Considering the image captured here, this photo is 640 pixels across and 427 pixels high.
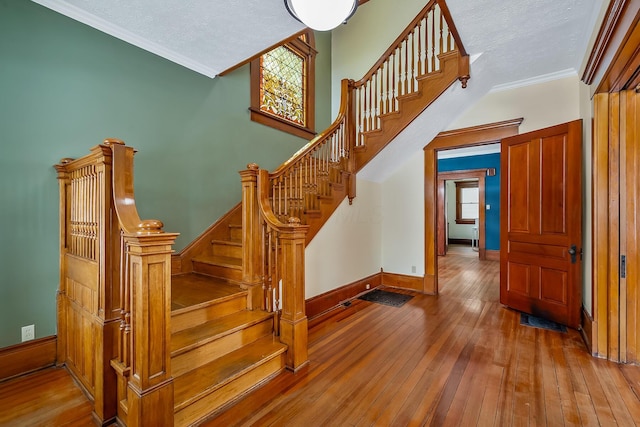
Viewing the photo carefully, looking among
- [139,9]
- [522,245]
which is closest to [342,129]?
[139,9]

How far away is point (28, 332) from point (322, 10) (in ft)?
10.4

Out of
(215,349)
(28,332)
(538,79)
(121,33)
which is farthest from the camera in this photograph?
(538,79)

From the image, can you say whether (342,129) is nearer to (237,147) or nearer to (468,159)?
(237,147)

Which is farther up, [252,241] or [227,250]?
[252,241]

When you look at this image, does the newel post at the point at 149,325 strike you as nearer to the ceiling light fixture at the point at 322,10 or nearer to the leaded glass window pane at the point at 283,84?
the ceiling light fixture at the point at 322,10

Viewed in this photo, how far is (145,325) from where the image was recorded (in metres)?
1.38

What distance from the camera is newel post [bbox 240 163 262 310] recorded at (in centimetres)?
241

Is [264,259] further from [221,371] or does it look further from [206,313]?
[221,371]

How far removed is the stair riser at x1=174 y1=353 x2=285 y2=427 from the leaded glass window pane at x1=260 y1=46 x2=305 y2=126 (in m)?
3.47

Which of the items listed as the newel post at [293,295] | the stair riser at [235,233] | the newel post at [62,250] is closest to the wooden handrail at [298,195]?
the newel post at [293,295]

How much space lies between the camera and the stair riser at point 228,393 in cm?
156

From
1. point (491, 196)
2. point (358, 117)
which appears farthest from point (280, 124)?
point (491, 196)

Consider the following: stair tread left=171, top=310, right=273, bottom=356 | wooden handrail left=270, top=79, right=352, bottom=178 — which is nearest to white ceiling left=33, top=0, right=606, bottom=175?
wooden handrail left=270, top=79, right=352, bottom=178

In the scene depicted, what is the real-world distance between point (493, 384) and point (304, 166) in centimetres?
252
